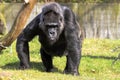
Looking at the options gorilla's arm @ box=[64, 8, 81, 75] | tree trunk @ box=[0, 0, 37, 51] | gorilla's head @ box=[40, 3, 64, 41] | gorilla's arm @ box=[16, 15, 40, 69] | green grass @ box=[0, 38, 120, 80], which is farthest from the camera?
tree trunk @ box=[0, 0, 37, 51]

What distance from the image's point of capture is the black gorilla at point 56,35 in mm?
7773

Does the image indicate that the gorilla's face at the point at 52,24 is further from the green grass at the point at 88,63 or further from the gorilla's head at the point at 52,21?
the green grass at the point at 88,63

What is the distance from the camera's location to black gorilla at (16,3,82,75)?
7773 mm

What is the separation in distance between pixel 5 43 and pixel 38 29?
53.3 inches

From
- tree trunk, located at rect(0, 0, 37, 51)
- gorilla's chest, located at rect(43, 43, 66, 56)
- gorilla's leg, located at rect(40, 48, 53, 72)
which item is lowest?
gorilla's leg, located at rect(40, 48, 53, 72)

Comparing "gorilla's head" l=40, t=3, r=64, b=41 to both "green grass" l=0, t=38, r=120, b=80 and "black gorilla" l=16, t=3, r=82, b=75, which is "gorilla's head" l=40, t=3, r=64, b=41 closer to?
"black gorilla" l=16, t=3, r=82, b=75

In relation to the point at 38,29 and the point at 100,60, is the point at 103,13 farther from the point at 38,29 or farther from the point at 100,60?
the point at 38,29

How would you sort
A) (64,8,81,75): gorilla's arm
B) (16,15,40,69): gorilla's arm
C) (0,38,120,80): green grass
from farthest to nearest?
(0,38,120,80): green grass
(16,15,40,69): gorilla's arm
(64,8,81,75): gorilla's arm

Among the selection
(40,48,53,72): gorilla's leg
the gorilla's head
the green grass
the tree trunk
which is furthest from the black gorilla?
the tree trunk

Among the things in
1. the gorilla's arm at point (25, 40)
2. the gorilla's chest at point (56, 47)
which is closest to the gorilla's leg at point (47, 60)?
the gorilla's chest at point (56, 47)

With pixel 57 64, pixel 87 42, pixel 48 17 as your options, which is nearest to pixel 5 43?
pixel 57 64

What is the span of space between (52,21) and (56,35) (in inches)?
10.0

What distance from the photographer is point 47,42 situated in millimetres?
8016

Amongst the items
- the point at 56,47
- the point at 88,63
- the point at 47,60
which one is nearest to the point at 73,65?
the point at 56,47
